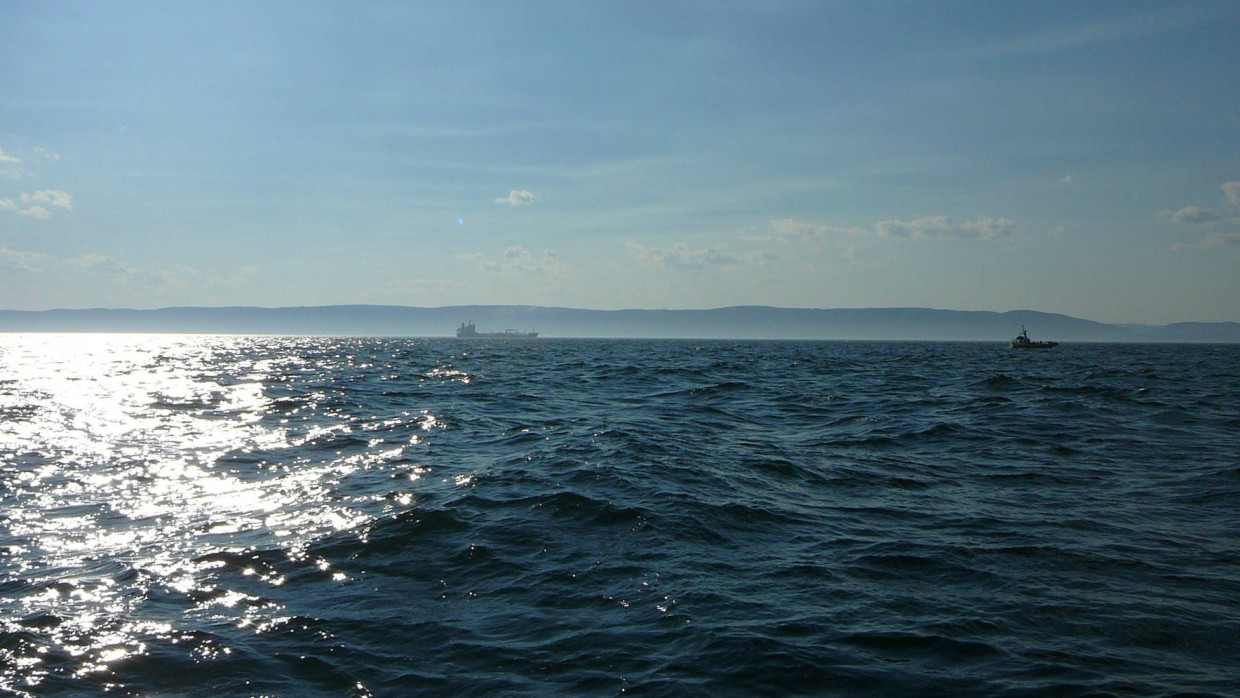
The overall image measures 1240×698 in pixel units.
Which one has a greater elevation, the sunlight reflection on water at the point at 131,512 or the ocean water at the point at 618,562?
the ocean water at the point at 618,562

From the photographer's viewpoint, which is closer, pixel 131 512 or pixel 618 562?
pixel 618 562

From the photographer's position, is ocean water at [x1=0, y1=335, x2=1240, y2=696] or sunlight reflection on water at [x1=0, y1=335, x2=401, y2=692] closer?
ocean water at [x1=0, y1=335, x2=1240, y2=696]

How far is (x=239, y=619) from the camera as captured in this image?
720cm

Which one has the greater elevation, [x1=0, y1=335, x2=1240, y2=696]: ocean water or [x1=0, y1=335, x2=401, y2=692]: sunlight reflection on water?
[x1=0, y1=335, x2=1240, y2=696]: ocean water

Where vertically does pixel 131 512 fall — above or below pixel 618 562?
below

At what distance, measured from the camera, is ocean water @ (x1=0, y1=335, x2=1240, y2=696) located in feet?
20.2

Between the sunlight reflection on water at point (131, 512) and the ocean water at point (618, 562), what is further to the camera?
the sunlight reflection on water at point (131, 512)

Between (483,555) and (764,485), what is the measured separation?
5934mm

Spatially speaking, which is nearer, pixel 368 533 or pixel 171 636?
pixel 171 636

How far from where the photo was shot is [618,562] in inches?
353

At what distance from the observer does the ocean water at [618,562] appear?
6156 mm

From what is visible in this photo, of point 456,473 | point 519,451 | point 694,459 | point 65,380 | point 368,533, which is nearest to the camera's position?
point 368,533

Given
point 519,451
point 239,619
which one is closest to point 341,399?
point 519,451

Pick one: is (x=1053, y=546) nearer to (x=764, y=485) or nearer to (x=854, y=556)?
(x=854, y=556)
